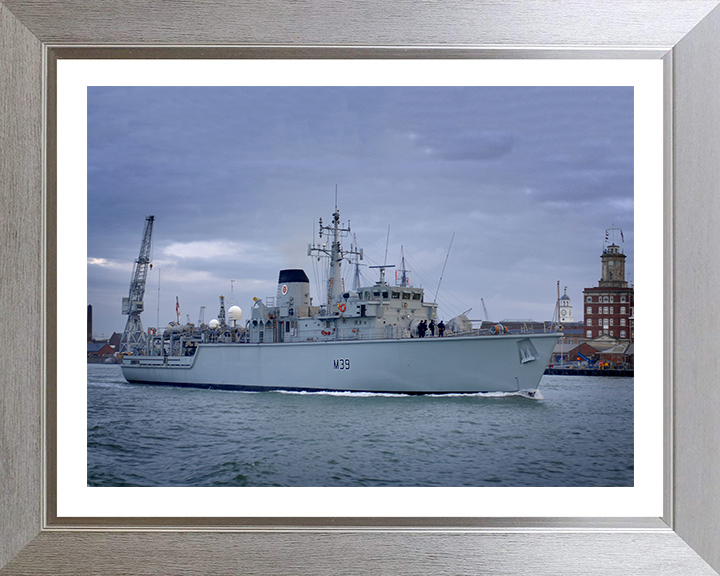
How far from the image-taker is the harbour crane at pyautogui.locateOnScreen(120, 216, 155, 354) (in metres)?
18.3

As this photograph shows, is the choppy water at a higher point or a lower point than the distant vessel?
lower

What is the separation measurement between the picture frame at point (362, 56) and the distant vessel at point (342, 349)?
838 centimetres

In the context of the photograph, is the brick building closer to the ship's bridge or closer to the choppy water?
the choppy water

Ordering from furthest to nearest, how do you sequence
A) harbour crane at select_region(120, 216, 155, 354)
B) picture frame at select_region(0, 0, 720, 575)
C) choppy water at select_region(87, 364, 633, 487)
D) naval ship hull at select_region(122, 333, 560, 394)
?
harbour crane at select_region(120, 216, 155, 354), naval ship hull at select_region(122, 333, 560, 394), choppy water at select_region(87, 364, 633, 487), picture frame at select_region(0, 0, 720, 575)

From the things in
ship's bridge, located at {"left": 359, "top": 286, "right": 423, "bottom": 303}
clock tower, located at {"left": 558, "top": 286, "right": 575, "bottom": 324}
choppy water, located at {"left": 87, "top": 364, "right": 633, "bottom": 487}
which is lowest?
choppy water, located at {"left": 87, "top": 364, "right": 633, "bottom": 487}

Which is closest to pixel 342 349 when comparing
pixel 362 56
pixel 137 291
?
pixel 362 56

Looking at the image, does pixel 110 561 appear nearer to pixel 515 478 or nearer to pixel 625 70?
pixel 625 70

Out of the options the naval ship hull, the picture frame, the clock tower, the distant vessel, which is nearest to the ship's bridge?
the distant vessel

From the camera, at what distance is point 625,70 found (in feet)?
7.14

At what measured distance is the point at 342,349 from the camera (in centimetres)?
1123

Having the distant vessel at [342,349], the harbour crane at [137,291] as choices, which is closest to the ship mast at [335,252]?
the distant vessel at [342,349]

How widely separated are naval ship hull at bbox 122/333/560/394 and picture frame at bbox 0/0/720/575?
837cm

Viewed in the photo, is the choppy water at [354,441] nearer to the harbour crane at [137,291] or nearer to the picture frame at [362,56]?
the picture frame at [362,56]

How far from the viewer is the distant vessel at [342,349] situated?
34.5 feet
